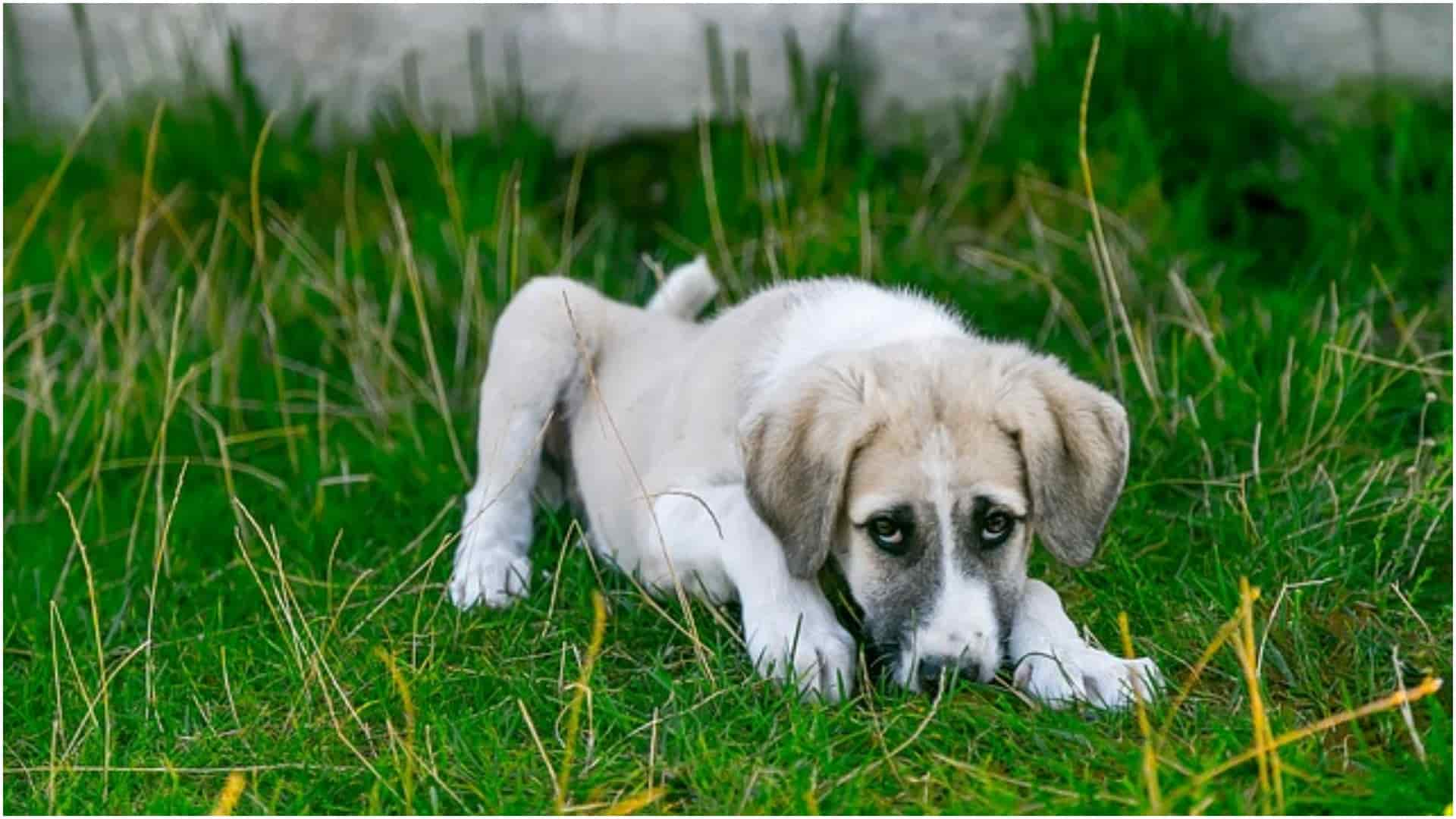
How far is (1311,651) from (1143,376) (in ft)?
4.63

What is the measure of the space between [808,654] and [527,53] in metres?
4.20

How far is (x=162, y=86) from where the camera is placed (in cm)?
781

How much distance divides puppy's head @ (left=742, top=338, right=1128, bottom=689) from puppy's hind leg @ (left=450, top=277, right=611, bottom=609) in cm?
128

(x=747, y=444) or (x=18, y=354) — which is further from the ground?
(x=747, y=444)

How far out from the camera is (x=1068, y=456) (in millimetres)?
4316

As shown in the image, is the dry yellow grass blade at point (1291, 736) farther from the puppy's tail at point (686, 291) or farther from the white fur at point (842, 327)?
the puppy's tail at point (686, 291)

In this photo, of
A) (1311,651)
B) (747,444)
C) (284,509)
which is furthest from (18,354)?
(1311,651)

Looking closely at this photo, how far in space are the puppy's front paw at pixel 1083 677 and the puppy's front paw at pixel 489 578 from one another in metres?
1.51

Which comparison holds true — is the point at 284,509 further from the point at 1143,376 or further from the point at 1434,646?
the point at 1434,646

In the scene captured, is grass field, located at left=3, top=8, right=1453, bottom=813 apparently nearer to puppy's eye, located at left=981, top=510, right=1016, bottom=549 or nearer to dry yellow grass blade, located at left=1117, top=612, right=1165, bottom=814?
dry yellow grass blade, located at left=1117, top=612, right=1165, bottom=814

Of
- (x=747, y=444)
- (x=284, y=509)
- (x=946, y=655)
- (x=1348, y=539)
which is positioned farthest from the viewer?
(x=284, y=509)

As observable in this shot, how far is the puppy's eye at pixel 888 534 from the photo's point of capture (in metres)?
4.13

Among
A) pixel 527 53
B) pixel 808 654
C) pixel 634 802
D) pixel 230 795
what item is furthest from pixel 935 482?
pixel 527 53

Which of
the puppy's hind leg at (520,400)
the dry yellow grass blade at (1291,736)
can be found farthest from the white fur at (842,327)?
the dry yellow grass blade at (1291,736)
